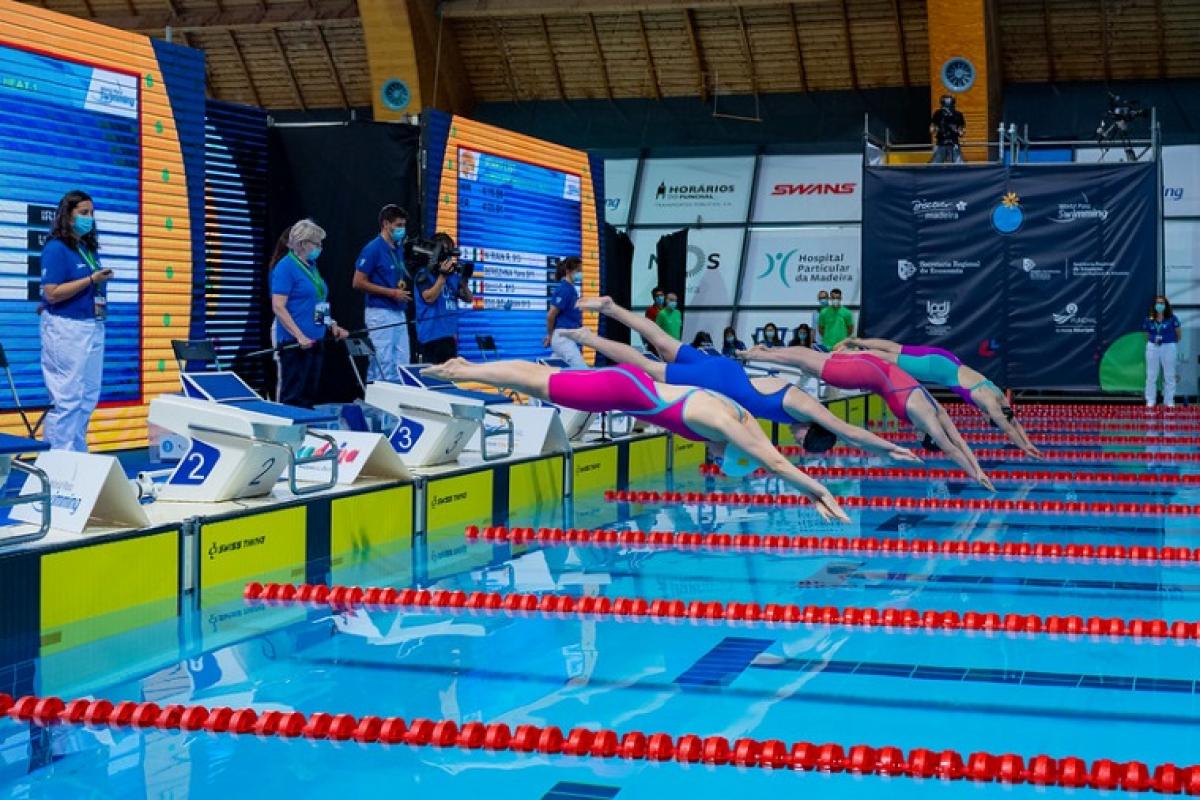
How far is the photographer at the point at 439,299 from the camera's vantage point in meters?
9.16

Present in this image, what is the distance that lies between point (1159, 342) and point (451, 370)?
12.7 m

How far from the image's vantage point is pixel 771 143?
21.5 metres

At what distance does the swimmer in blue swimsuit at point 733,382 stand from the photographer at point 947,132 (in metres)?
10.3

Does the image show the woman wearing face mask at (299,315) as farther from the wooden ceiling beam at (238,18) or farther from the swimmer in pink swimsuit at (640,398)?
the wooden ceiling beam at (238,18)

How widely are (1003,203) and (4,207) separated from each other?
39.9 ft

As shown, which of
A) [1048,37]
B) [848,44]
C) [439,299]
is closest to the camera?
[439,299]

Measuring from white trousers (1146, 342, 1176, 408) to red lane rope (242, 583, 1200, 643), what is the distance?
39.6ft

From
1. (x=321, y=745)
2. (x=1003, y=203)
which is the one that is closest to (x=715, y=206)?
(x=1003, y=203)

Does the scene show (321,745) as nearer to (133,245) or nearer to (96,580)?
(96,580)

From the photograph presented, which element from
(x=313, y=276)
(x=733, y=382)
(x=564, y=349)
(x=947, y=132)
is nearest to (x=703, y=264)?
(x=947, y=132)

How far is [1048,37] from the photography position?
20.0 m

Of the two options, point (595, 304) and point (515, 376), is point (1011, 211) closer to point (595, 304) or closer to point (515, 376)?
point (595, 304)

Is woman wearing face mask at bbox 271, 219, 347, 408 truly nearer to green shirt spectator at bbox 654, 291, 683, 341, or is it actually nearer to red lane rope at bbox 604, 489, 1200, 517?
red lane rope at bbox 604, 489, 1200, 517

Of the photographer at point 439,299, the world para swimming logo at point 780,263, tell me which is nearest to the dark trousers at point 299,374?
the photographer at point 439,299
